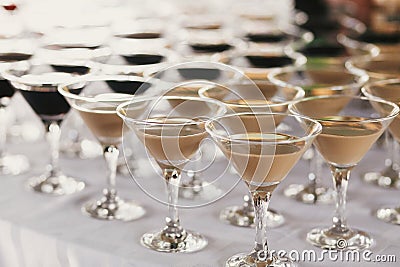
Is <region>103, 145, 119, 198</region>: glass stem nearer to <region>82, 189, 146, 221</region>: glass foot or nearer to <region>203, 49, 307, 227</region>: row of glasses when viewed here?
<region>82, 189, 146, 221</region>: glass foot

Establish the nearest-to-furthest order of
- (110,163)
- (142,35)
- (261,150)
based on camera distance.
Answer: (261,150) < (110,163) < (142,35)

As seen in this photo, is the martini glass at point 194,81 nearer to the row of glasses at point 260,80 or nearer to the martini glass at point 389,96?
the row of glasses at point 260,80

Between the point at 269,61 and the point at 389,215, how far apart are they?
23.6 inches

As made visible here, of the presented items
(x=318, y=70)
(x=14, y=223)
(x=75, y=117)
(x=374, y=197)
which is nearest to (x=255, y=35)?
(x=318, y=70)

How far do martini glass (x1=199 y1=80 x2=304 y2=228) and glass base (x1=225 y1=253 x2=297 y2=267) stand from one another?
133 millimetres

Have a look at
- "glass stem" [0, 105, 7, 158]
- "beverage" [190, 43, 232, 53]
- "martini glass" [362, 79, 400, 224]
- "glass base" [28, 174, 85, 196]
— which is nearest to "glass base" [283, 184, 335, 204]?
"martini glass" [362, 79, 400, 224]

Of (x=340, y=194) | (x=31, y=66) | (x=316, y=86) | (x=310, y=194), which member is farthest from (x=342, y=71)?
(x=31, y=66)

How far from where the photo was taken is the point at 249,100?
1.33m

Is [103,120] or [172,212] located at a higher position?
[103,120]

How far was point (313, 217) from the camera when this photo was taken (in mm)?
1315

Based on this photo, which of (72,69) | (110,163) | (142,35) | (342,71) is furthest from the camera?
(142,35)

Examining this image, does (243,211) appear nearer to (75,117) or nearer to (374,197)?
(374,197)

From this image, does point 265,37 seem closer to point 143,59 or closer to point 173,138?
point 143,59

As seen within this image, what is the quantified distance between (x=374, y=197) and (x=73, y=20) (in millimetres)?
1019
